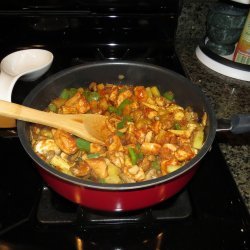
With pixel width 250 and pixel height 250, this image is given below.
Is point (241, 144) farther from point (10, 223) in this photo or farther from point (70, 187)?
point (10, 223)

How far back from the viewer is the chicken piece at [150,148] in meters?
0.95

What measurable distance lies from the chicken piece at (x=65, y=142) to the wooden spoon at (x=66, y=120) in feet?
0.09

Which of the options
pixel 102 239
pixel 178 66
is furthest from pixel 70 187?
pixel 178 66

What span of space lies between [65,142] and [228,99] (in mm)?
692

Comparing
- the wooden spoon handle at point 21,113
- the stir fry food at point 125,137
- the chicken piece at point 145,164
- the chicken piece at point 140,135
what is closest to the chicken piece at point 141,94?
the stir fry food at point 125,137

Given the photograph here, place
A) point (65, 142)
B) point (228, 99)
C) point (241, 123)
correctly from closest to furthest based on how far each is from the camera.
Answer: point (241, 123), point (65, 142), point (228, 99)

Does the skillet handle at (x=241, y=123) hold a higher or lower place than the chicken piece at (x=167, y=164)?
higher

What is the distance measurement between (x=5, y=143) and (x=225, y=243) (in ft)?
2.53

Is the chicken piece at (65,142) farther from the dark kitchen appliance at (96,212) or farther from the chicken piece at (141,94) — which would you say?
the chicken piece at (141,94)

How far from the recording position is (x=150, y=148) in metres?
0.95

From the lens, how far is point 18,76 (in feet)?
3.88

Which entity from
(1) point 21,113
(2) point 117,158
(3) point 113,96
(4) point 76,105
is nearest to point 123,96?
(3) point 113,96

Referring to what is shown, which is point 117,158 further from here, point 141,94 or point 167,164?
point 141,94

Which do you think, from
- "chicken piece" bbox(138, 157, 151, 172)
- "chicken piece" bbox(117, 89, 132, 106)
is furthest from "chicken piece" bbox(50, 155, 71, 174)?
"chicken piece" bbox(117, 89, 132, 106)
